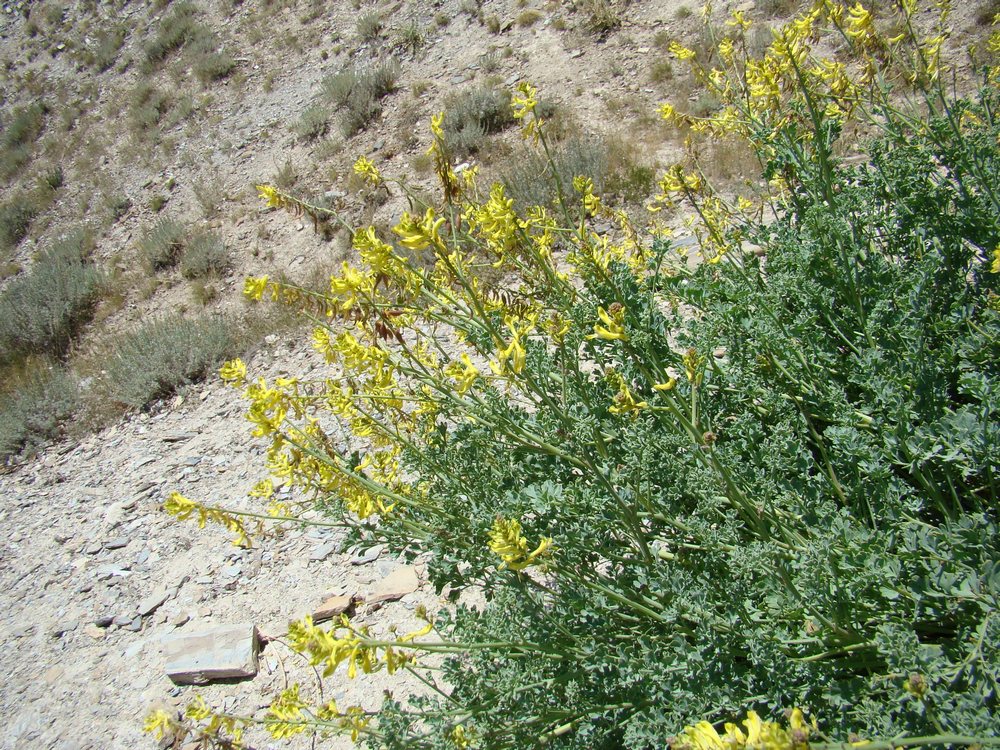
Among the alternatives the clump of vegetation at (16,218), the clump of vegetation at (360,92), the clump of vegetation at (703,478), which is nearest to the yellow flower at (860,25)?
the clump of vegetation at (703,478)

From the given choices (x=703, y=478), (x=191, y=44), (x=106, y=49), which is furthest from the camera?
(x=106, y=49)

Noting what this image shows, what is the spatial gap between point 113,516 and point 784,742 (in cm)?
437

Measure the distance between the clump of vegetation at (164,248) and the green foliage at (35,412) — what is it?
2.51 m

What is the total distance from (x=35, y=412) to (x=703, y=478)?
20.0ft

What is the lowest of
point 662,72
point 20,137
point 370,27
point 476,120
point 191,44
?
point 662,72

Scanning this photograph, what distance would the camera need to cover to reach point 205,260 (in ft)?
26.3

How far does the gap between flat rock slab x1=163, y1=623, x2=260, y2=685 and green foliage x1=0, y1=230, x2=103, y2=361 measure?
6334mm

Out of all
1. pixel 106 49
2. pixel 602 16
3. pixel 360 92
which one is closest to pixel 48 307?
pixel 360 92

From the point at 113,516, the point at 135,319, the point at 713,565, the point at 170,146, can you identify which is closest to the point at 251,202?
the point at 135,319

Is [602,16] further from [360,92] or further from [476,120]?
[360,92]

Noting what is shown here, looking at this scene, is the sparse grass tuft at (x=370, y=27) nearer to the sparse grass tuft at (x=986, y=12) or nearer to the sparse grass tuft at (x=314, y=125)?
the sparse grass tuft at (x=314, y=125)

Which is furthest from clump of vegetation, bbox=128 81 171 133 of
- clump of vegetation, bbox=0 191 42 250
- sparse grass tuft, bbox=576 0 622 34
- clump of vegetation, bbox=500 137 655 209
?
clump of vegetation, bbox=500 137 655 209

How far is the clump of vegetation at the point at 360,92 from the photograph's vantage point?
930 cm

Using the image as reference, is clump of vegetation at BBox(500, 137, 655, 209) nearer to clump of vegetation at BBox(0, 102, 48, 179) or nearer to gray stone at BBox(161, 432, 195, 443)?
gray stone at BBox(161, 432, 195, 443)
